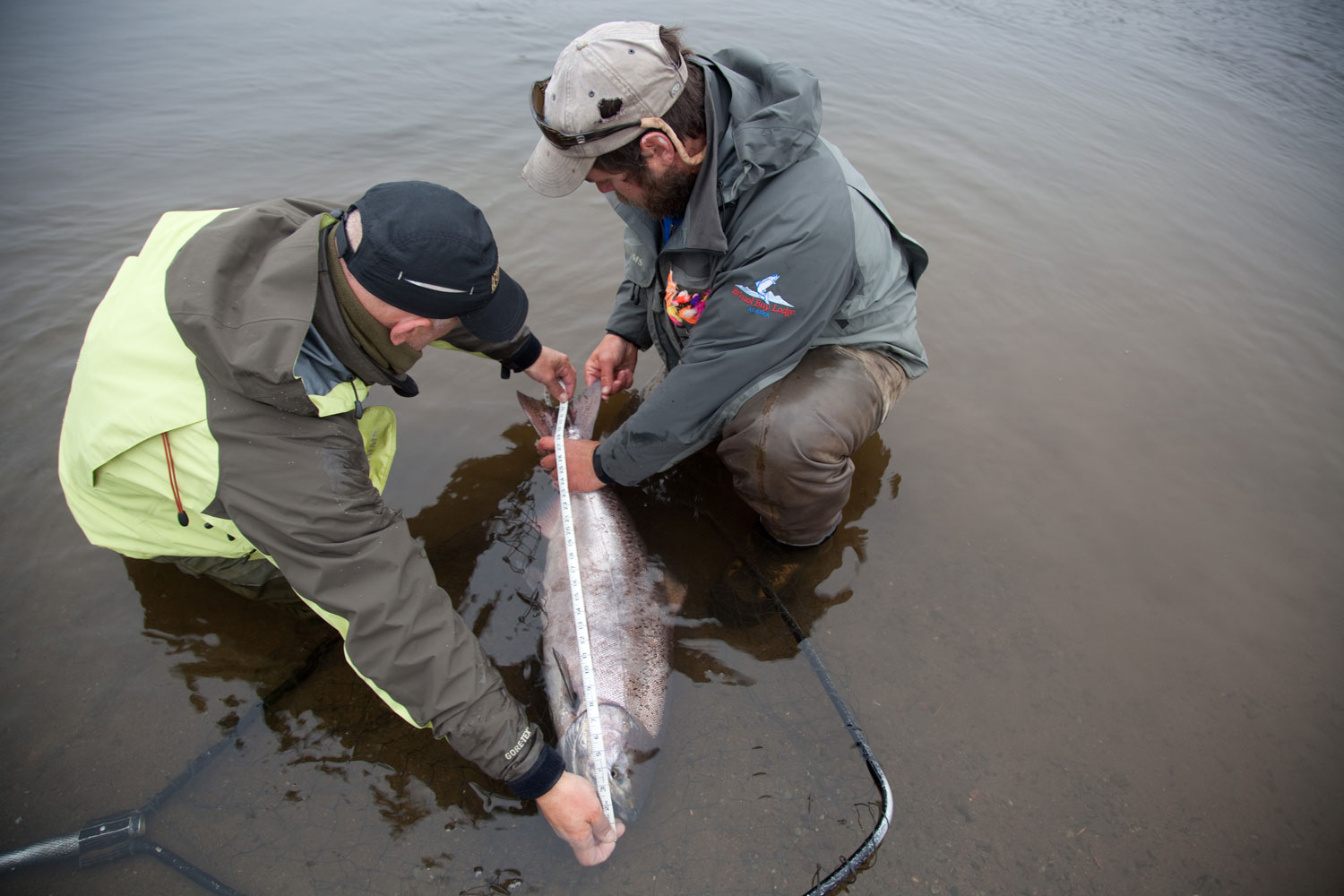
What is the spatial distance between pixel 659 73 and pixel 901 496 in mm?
2836

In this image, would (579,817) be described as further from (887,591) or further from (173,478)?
(887,591)

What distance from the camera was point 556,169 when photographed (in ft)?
9.18

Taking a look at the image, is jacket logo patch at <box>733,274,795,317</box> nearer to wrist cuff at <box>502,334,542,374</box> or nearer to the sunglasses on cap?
the sunglasses on cap

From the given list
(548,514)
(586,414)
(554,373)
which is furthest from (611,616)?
(554,373)

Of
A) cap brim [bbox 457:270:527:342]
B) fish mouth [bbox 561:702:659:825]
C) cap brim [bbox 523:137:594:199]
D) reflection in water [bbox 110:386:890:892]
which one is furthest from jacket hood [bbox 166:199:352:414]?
fish mouth [bbox 561:702:659:825]

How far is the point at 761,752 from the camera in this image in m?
2.98

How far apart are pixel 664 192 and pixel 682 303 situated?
2.12 feet

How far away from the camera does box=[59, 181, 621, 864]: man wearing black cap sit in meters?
2.14

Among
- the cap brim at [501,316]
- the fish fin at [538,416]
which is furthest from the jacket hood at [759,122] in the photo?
the fish fin at [538,416]

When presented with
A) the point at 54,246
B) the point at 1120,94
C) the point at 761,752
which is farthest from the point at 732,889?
the point at 1120,94

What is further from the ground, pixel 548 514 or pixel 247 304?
pixel 247 304

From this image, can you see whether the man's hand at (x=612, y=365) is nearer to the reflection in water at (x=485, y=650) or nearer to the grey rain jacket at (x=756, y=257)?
the reflection in water at (x=485, y=650)

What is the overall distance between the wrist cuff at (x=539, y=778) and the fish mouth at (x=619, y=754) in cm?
43

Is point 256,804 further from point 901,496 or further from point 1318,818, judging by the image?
point 1318,818
